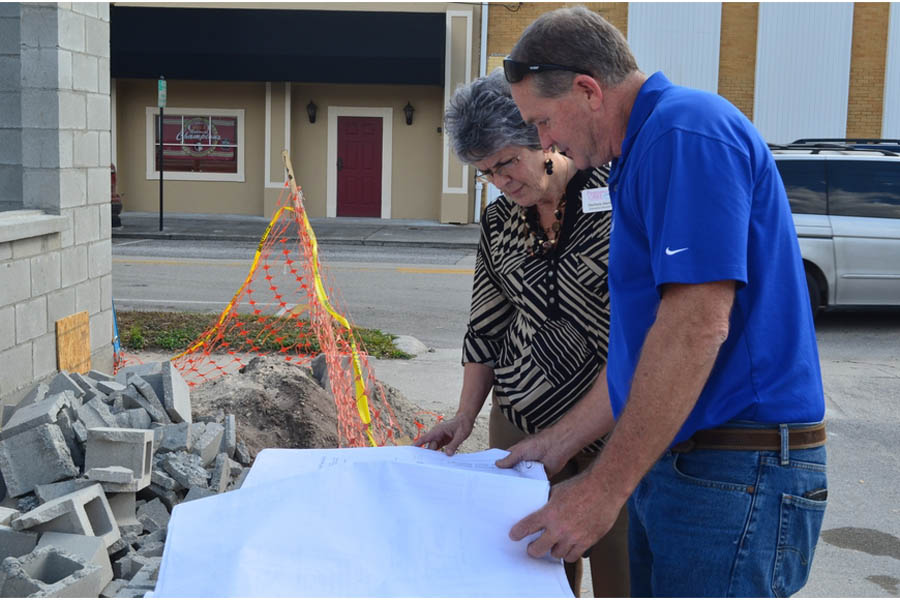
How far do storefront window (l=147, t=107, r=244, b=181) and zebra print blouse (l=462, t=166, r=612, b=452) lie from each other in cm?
2247

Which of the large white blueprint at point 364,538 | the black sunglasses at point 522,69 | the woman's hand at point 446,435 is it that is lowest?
the woman's hand at point 446,435

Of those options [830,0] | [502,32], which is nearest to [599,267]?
[502,32]

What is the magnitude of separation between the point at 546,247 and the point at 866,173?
30.0 ft

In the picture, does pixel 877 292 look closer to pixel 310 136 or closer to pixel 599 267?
pixel 599 267

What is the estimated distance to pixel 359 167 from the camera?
80.6 feet

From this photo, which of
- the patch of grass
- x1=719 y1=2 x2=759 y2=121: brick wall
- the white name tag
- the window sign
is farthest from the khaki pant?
the window sign

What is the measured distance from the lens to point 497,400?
129 inches

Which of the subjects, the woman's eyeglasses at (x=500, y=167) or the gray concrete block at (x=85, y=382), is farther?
the gray concrete block at (x=85, y=382)

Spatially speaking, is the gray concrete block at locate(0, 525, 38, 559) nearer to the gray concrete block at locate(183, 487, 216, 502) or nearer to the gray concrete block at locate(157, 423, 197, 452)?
the gray concrete block at locate(183, 487, 216, 502)

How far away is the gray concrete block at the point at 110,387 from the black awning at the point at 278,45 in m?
18.1

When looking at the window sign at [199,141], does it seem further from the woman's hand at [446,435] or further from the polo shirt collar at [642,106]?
the polo shirt collar at [642,106]

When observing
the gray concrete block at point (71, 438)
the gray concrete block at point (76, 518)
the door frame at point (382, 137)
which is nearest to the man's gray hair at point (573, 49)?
the gray concrete block at point (76, 518)

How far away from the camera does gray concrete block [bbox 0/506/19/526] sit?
4152 mm

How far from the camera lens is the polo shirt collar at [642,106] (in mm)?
2020
